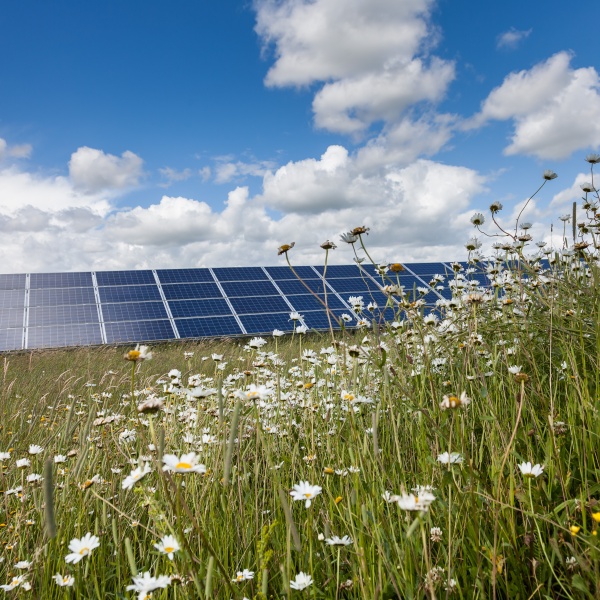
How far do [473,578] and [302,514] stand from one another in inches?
36.9

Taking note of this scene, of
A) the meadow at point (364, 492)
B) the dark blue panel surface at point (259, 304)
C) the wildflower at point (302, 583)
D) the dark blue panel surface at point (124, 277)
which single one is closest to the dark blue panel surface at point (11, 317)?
the dark blue panel surface at point (124, 277)

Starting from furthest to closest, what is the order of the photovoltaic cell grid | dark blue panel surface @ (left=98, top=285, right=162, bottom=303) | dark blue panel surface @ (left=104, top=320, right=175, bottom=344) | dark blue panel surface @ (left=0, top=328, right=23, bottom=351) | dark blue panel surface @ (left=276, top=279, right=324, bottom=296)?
1. dark blue panel surface @ (left=276, top=279, right=324, bottom=296)
2. dark blue panel surface @ (left=98, top=285, right=162, bottom=303)
3. the photovoltaic cell grid
4. dark blue panel surface @ (left=104, top=320, right=175, bottom=344)
5. dark blue panel surface @ (left=0, top=328, right=23, bottom=351)

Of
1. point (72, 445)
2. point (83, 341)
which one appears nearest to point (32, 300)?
point (83, 341)

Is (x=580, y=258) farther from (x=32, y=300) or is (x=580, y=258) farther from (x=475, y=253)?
(x=32, y=300)

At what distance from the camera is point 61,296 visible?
16.8 m

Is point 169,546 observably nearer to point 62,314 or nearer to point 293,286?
point 62,314

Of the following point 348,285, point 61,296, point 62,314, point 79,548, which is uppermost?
point 61,296

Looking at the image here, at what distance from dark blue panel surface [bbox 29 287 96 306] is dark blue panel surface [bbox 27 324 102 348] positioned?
1.70 metres

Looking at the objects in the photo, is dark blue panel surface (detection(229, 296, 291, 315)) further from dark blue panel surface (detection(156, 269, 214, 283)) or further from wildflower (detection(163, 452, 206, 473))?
wildflower (detection(163, 452, 206, 473))

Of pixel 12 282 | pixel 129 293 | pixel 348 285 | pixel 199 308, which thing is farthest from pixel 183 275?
pixel 348 285

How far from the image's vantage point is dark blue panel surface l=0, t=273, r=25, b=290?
17.3 metres

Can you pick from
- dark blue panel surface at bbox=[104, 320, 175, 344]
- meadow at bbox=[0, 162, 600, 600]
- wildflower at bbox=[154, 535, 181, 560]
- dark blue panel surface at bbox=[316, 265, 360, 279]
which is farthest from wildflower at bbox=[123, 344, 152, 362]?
dark blue panel surface at bbox=[316, 265, 360, 279]

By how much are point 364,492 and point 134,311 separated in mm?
14506

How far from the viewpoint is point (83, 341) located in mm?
14148
